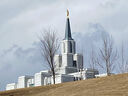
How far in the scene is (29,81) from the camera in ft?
527

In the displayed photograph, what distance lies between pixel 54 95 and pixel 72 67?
152245 mm

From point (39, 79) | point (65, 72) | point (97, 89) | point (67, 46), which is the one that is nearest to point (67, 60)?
point (65, 72)

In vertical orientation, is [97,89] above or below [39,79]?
above

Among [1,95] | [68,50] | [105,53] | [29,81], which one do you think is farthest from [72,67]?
[1,95]

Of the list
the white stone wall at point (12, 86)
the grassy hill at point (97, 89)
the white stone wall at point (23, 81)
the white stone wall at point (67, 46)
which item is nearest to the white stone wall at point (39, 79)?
the white stone wall at point (23, 81)

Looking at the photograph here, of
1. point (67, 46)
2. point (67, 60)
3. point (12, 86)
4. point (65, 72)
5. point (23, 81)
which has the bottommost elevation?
point (12, 86)

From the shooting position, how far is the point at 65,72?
170 m

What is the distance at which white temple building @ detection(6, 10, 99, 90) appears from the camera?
145375 millimetres

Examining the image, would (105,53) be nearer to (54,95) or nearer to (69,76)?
(54,95)

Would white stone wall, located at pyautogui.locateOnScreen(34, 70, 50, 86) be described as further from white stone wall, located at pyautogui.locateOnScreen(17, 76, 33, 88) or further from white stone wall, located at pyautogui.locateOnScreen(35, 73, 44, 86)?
white stone wall, located at pyautogui.locateOnScreen(17, 76, 33, 88)

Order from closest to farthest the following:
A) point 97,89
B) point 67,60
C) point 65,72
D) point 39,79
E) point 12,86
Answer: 1. point 97,89
2. point 39,79
3. point 12,86
4. point 65,72
5. point 67,60

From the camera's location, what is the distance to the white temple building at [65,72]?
145 m

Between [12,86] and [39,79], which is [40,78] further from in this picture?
[12,86]

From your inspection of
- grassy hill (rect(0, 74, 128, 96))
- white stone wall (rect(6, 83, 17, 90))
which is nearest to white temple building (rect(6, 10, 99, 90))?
white stone wall (rect(6, 83, 17, 90))
